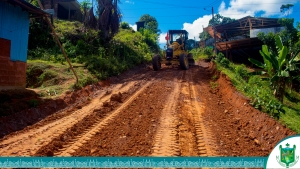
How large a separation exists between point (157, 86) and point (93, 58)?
521 cm

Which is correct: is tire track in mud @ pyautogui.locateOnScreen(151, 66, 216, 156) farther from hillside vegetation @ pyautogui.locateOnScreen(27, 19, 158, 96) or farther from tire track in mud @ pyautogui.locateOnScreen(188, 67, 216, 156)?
hillside vegetation @ pyautogui.locateOnScreen(27, 19, 158, 96)

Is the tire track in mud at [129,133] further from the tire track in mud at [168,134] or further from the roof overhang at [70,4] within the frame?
the roof overhang at [70,4]

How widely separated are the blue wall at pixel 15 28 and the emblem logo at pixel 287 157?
8480 mm

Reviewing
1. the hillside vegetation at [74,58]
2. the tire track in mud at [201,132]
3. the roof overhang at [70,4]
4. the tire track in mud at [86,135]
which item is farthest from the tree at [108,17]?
the tire track in mud at [86,135]

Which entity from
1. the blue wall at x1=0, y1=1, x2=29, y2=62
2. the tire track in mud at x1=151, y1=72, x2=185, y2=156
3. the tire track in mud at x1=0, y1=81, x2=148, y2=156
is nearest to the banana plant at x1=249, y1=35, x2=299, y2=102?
the tire track in mud at x1=151, y1=72, x2=185, y2=156

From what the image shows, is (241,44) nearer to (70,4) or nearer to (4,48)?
(4,48)

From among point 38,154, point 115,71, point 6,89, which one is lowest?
point 38,154

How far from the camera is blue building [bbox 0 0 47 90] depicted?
7205 mm

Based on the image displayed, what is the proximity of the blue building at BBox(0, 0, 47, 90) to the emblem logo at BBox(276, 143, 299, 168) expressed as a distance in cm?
803

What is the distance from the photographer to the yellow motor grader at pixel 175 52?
45.8 feet

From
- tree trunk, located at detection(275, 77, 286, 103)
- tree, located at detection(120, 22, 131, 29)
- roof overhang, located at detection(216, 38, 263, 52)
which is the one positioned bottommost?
tree trunk, located at detection(275, 77, 286, 103)

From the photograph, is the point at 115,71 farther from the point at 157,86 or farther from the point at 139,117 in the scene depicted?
the point at 139,117

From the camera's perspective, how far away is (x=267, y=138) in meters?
4.64

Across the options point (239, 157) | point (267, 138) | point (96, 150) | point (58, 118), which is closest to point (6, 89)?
point (58, 118)
